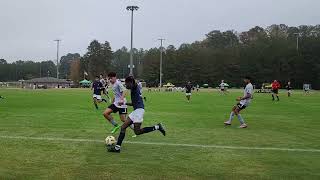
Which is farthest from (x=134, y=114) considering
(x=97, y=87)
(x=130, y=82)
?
(x=97, y=87)

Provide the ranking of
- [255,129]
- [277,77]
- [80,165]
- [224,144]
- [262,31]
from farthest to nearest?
[262,31], [277,77], [255,129], [224,144], [80,165]

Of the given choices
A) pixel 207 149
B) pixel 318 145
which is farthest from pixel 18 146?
pixel 318 145

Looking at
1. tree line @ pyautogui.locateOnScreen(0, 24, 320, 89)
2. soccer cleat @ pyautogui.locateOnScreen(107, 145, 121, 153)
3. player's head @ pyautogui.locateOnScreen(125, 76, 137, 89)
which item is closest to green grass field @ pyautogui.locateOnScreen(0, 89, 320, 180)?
soccer cleat @ pyautogui.locateOnScreen(107, 145, 121, 153)

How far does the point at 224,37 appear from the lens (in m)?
151

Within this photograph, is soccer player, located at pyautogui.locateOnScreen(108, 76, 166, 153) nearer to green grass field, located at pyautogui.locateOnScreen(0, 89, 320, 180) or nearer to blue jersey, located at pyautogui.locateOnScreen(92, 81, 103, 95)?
green grass field, located at pyautogui.locateOnScreen(0, 89, 320, 180)

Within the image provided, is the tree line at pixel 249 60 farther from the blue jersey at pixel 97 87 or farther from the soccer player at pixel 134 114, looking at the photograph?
the soccer player at pixel 134 114

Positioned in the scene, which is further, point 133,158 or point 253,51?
point 253,51

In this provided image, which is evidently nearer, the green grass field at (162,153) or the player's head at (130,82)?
the green grass field at (162,153)

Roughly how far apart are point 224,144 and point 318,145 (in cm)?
267

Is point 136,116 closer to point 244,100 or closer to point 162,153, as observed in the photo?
point 162,153

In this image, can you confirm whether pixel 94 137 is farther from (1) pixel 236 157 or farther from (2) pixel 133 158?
(1) pixel 236 157

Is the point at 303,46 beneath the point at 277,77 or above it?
above

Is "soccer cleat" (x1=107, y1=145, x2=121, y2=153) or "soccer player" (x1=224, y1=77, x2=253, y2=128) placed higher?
"soccer player" (x1=224, y1=77, x2=253, y2=128)

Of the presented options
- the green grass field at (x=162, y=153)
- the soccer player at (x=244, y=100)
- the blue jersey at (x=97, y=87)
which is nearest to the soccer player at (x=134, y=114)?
the green grass field at (x=162, y=153)
